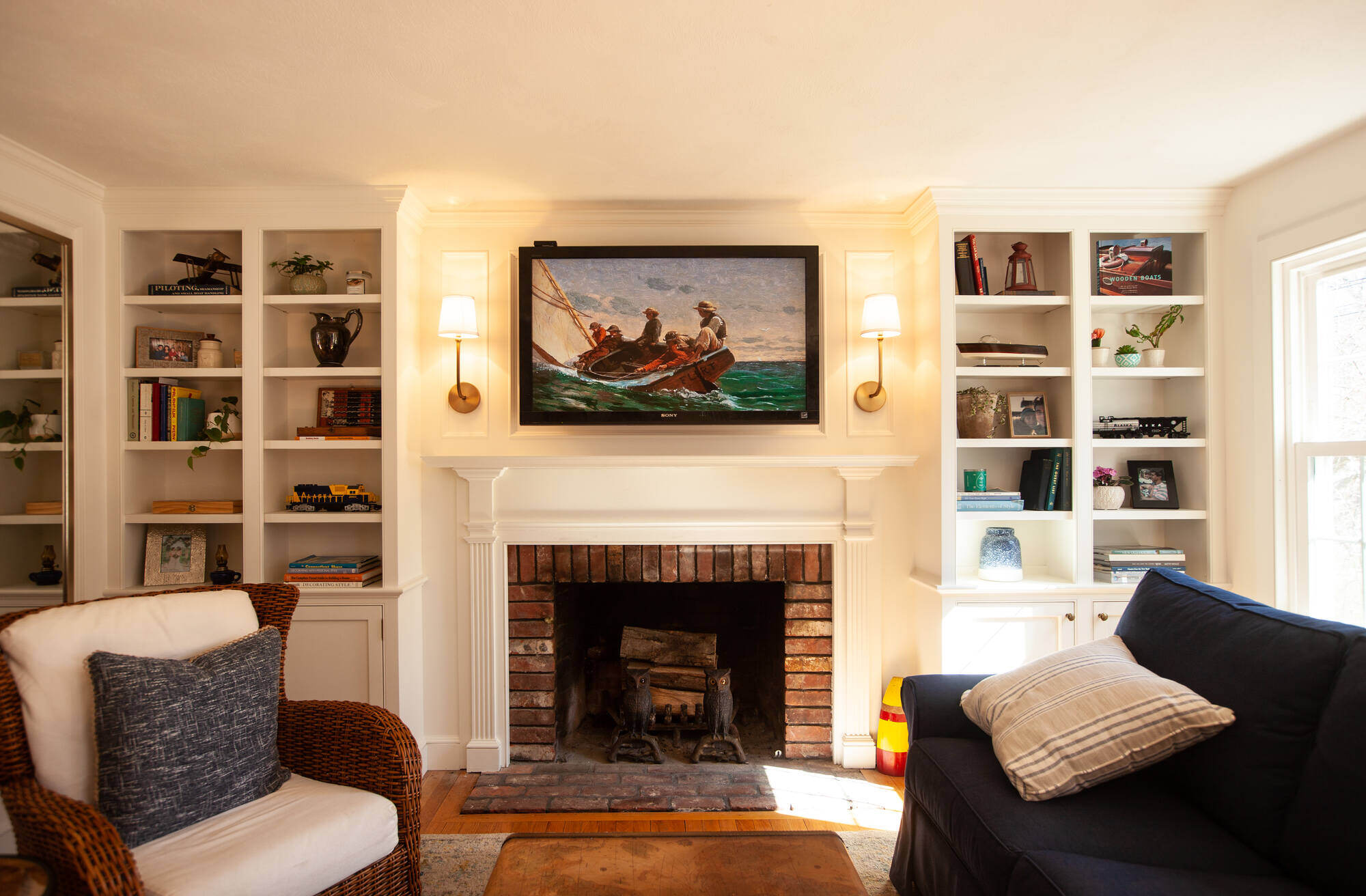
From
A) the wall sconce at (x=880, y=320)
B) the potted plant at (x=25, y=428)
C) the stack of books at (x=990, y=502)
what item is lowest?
the stack of books at (x=990, y=502)

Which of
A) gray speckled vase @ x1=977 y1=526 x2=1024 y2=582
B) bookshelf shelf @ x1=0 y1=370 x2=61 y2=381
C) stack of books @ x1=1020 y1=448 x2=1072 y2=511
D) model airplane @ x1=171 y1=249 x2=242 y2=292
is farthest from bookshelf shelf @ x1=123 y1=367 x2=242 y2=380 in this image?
stack of books @ x1=1020 y1=448 x2=1072 y2=511

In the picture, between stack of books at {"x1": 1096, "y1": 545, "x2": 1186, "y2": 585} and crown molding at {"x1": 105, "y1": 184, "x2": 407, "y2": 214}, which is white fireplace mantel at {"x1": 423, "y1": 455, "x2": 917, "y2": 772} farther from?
crown molding at {"x1": 105, "y1": 184, "x2": 407, "y2": 214}

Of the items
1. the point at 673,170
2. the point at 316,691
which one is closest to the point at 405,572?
the point at 316,691

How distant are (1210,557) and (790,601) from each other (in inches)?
67.9

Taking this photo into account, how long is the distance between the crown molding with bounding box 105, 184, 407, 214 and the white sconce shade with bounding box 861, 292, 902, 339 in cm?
194

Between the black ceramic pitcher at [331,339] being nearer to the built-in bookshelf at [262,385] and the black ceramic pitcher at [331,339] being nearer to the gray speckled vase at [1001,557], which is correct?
the built-in bookshelf at [262,385]

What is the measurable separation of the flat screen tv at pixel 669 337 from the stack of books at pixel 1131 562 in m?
1.35

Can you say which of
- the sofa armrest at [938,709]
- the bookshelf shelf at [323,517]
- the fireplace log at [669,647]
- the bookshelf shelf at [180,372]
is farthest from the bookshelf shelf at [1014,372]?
the bookshelf shelf at [180,372]

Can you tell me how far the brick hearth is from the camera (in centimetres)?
257

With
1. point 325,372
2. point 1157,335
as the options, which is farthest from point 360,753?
point 1157,335

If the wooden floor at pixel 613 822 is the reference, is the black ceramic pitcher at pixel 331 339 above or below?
above

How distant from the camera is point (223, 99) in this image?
203cm

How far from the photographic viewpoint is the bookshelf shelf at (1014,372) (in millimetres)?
2773

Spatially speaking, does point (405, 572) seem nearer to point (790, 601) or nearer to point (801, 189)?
point (790, 601)
